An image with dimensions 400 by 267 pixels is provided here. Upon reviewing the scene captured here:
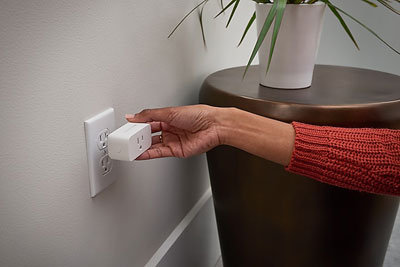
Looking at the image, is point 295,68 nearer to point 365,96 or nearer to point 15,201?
point 365,96

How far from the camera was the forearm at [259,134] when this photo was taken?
70 centimetres

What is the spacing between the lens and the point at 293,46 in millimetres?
812

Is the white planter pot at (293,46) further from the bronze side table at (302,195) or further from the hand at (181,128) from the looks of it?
the hand at (181,128)

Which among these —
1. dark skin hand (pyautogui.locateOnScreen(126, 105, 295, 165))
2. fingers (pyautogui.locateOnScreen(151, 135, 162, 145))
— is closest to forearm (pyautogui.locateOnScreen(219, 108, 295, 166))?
dark skin hand (pyautogui.locateOnScreen(126, 105, 295, 165))

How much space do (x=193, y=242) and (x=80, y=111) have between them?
0.61 metres

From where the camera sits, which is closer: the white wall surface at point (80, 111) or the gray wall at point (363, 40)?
the white wall surface at point (80, 111)

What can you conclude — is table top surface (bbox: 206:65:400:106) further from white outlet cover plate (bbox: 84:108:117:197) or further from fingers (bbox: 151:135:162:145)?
white outlet cover plate (bbox: 84:108:117:197)

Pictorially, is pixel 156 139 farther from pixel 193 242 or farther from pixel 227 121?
pixel 193 242

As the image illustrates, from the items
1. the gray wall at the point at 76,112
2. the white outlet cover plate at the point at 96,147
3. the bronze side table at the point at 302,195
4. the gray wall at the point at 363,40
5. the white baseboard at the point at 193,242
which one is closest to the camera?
the gray wall at the point at 76,112

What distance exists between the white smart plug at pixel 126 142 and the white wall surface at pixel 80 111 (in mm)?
42

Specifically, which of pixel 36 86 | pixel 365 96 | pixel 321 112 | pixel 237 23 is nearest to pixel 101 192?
pixel 36 86

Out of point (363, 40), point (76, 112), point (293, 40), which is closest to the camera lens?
point (76, 112)

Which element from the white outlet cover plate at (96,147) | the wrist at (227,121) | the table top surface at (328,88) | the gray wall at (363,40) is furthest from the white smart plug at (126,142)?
the gray wall at (363,40)

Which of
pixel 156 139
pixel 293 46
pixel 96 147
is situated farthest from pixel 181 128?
pixel 293 46
